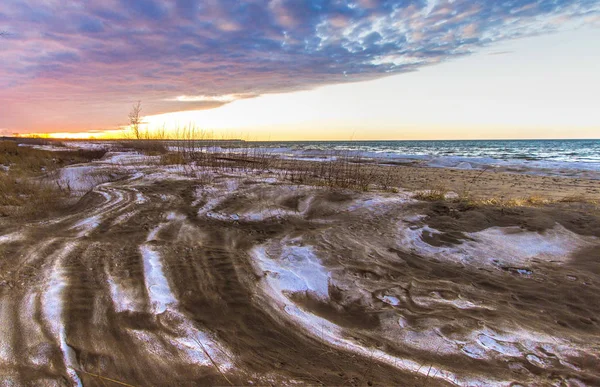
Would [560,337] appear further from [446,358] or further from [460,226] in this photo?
[460,226]

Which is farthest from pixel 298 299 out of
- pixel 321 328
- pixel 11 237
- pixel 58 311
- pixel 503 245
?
pixel 11 237

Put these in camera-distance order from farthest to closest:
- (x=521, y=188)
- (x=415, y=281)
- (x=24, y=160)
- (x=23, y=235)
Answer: (x=24, y=160) → (x=521, y=188) → (x=23, y=235) → (x=415, y=281)

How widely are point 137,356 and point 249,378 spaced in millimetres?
805

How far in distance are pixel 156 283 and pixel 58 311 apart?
0.80 metres

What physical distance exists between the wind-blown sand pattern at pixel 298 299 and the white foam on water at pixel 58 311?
0.05ft

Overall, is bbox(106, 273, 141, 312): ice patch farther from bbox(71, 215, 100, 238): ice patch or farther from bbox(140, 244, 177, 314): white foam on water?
bbox(71, 215, 100, 238): ice patch

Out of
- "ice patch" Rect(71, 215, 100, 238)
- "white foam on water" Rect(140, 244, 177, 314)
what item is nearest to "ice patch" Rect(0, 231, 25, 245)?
"ice patch" Rect(71, 215, 100, 238)

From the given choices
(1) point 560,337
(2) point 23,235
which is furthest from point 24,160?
(1) point 560,337

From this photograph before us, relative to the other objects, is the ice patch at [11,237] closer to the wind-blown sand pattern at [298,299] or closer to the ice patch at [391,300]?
the wind-blown sand pattern at [298,299]

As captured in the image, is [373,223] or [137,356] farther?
[373,223]

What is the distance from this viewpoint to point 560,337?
104 inches

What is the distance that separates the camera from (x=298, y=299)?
312 centimetres

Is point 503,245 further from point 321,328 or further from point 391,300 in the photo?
point 321,328

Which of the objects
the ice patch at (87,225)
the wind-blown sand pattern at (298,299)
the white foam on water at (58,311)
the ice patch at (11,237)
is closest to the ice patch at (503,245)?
the wind-blown sand pattern at (298,299)
